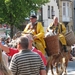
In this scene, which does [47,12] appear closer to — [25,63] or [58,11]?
[58,11]

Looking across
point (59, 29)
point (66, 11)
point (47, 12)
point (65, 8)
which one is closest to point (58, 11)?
point (65, 8)

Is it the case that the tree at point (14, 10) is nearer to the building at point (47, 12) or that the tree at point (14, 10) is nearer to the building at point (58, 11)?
the building at point (47, 12)

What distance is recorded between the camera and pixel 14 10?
1040 inches

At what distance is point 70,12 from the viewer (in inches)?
2092

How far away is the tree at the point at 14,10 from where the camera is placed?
26.4 metres

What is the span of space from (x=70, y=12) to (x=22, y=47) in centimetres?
4782

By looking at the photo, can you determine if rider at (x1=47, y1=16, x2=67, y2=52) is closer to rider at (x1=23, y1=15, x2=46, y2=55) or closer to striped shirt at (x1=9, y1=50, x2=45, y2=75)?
rider at (x1=23, y1=15, x2=46, y2=55)

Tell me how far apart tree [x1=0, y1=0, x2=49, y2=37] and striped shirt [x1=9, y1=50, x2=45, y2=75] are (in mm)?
20527

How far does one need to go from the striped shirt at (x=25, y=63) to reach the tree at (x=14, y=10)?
20.5 metres

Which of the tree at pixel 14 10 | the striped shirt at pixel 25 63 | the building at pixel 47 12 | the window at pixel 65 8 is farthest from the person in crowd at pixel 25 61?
the window at pixel 65 8

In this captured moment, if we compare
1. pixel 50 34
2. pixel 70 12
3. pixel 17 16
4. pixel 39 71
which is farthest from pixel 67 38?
pixel 70 12

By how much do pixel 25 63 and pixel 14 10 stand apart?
20.9m

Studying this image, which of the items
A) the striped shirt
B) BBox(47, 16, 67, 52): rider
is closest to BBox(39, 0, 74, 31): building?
BBox(47, 16, 67, 52): rider

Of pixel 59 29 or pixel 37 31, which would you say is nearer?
A: pixel 37 31
